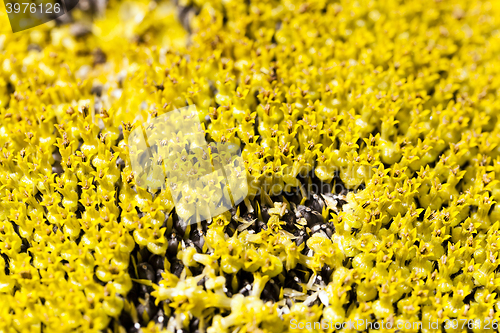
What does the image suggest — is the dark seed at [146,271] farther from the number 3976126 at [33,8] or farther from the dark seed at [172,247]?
the number 3976126 at [33,8]

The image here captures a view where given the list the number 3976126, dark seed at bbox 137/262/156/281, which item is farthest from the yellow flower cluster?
the number 3976126

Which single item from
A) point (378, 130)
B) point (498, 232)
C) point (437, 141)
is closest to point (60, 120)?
point (378, 130)
